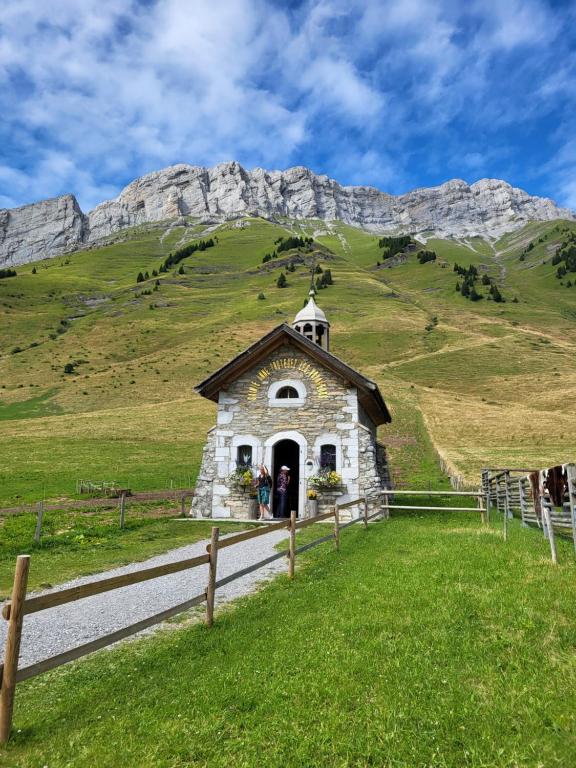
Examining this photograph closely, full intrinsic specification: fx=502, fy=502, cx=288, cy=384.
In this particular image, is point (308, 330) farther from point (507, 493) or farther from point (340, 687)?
point (340, 687)

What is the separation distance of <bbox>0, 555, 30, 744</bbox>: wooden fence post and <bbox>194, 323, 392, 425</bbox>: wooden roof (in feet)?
56.9

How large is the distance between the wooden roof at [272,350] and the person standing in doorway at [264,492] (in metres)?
4.61

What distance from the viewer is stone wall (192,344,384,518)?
69.5 ft

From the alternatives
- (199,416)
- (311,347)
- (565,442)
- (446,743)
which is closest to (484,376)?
(565,442)

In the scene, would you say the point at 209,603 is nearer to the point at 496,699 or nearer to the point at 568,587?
the point at 496,699

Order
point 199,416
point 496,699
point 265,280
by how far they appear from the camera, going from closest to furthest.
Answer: point 496,699, point 199,416, point 265,280

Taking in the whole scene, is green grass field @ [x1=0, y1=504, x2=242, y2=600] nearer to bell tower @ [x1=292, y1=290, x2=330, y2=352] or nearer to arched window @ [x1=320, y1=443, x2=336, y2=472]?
arched window @ [x1=320, y1=443, x2=336, y2=472]

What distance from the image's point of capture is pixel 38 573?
37.5ft

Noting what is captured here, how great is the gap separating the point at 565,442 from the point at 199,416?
34.9 metres

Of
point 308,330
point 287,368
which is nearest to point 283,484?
point 287,368

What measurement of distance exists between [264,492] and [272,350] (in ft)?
20.9

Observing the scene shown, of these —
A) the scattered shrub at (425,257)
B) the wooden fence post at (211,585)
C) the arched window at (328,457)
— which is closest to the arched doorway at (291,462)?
the arched window at (328,457)

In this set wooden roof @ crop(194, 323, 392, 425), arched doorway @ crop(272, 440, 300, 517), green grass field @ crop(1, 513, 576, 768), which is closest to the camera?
green grass field @ crop(1, 513, 576, 768)

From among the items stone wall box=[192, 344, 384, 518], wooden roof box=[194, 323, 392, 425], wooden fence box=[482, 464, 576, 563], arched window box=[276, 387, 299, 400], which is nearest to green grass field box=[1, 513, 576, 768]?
wooden fence box=[482, 464, 576, 563]
